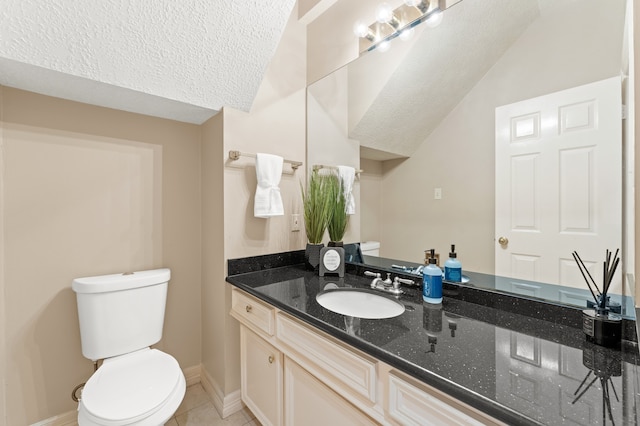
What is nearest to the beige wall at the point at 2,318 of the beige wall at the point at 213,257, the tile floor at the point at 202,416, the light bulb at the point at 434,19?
the tile floor at the point at 202,416

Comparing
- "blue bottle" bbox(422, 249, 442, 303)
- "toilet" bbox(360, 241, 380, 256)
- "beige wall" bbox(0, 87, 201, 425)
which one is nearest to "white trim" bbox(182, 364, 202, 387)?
"beige wall" bbox(0, 87, 201, 425)

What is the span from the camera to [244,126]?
167 cm

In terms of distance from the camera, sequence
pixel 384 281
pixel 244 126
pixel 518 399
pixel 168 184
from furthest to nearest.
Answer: pixel 168 184 → pixel 244 126 → pixel 384 281 → pixel 518 399

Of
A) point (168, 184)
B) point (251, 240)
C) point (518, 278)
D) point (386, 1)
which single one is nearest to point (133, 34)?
point (168, 184)

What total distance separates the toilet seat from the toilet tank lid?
0.35 meters

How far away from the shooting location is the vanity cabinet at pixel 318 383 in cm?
71

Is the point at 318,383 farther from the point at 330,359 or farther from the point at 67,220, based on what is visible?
the point at 67,220

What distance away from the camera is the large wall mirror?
885 millimetres

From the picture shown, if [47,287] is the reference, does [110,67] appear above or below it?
above

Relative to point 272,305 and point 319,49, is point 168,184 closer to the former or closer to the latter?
point 272,305

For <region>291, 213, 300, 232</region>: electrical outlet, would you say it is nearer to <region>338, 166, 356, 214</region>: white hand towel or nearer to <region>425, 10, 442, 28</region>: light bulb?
<region>338, 166, 356, 214</region>: white hand towel

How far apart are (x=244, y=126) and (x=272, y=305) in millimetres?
1038

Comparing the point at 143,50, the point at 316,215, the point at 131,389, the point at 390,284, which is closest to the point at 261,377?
the point at 131,389

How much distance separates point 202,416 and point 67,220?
1.32 meters
